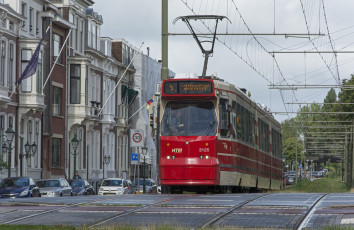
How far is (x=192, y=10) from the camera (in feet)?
100

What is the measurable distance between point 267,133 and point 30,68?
12.4m

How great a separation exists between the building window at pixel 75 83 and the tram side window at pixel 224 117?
114 ft

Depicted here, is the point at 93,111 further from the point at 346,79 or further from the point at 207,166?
the point at 207,166

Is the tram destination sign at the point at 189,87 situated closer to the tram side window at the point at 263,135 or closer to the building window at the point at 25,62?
the tram side window at the point at 263,135

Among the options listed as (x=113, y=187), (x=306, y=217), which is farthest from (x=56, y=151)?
(x=306, y=217)

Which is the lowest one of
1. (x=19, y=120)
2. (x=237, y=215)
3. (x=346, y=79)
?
(x=237, y=215)

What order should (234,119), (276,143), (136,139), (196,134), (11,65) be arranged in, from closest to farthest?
1. (196,134)
2. (234,119)
3. (136,139)
4. (276,143)
5. (11,65)

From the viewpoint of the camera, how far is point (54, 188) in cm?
4125

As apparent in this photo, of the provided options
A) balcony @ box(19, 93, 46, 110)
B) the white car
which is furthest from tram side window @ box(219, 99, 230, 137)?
balcony @ box(19, 93, 46, 110)

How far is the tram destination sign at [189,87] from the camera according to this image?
27.6 metres

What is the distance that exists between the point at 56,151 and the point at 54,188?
17.2m

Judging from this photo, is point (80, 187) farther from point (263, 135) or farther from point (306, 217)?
point (306, 217)

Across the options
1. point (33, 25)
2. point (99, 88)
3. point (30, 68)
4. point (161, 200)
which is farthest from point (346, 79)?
point (161, 200)

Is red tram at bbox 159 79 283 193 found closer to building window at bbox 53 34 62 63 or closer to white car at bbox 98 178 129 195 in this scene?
white car at bbox 98 178 129 195
